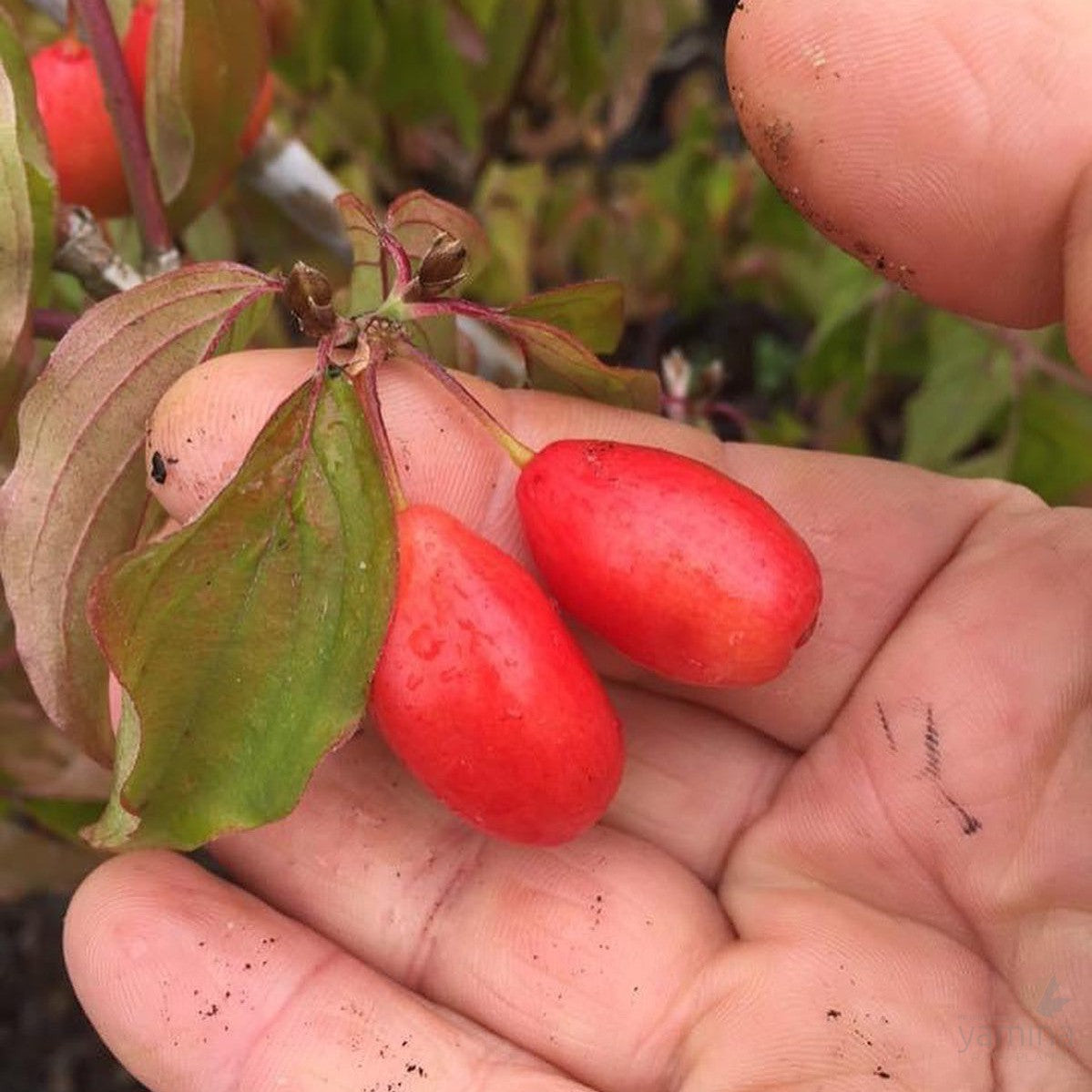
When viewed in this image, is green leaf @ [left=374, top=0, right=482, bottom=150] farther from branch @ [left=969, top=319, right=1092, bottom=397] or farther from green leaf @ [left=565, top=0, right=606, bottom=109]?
branch @ [left=969, top=319, right=1092, bottom=397]

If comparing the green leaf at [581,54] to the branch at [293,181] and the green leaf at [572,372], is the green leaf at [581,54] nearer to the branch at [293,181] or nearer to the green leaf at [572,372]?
the branch at [293,181]

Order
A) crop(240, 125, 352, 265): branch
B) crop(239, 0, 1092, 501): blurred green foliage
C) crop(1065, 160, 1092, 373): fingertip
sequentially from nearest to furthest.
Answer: crop(1065, 160, 1092, 373): fingertip → crop(240, 125, 352, 265): branch → crop(239, 0, 1092, 501): blurred green foliage

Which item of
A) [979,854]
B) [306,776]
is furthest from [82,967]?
[979,854]

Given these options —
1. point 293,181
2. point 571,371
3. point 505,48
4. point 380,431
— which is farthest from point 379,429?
point 505,48

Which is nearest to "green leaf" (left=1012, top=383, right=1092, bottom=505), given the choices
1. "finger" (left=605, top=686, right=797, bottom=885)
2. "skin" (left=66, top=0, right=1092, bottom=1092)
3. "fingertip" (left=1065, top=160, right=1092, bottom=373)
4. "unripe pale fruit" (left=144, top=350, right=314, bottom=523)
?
"skin" (left=66, top=0, right=1092, bottom=1092)

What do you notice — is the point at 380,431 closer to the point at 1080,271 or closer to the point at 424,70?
the point at 1080,271

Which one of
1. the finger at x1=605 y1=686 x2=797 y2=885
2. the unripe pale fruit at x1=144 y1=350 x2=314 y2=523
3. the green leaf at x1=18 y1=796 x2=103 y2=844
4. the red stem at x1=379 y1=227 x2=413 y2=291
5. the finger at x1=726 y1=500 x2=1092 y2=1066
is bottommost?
the green leaf at x1=18 y1=796 x2=103 y2=844

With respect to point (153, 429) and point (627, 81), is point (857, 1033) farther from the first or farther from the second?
point (627, 81)
